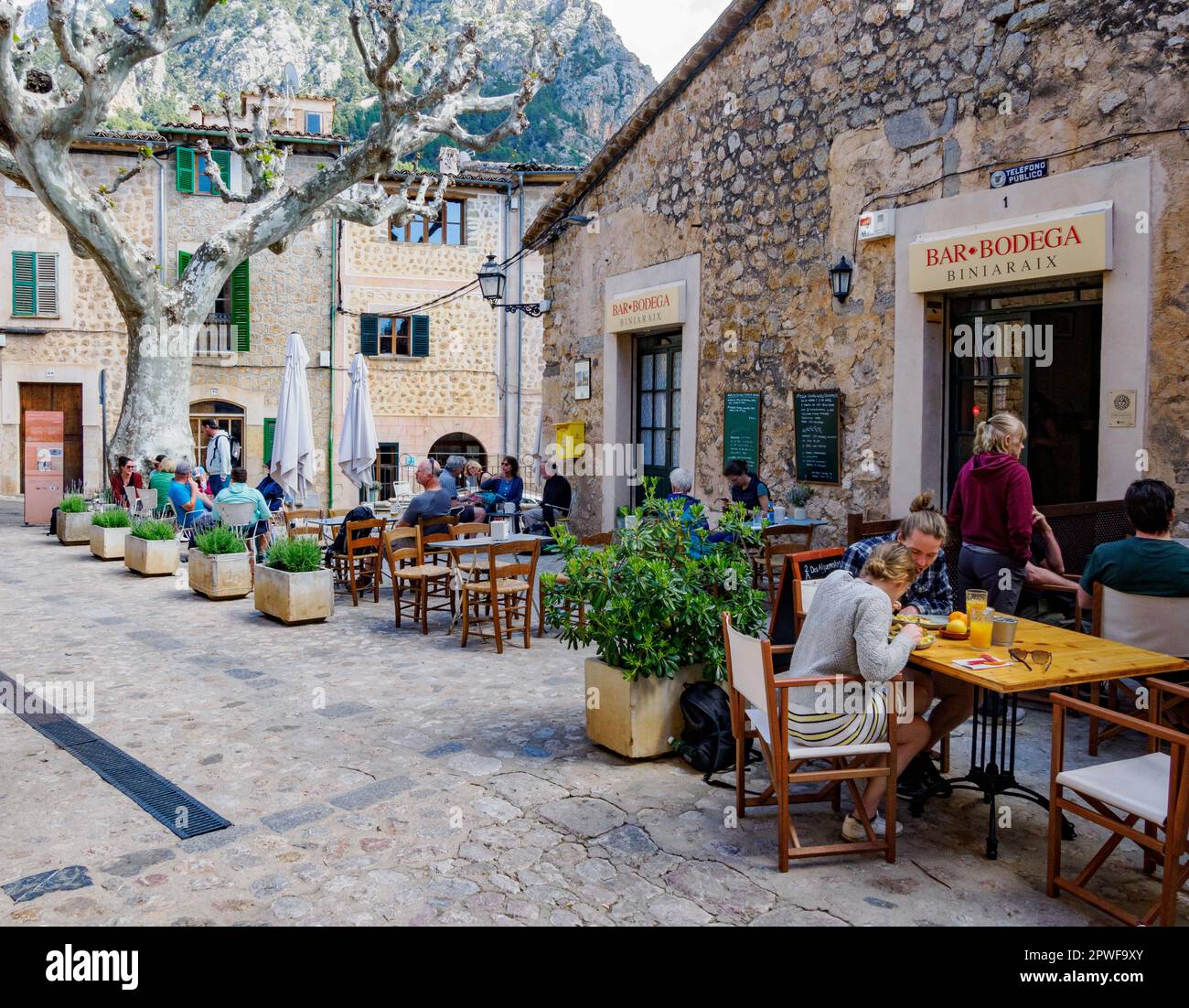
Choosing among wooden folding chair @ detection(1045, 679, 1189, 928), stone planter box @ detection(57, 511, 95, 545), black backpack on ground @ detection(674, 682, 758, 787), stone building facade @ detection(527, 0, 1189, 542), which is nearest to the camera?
wooden folding chair @ detection(1045, 679, 1189, 928)

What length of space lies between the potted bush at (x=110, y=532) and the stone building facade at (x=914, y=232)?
19.2 ft

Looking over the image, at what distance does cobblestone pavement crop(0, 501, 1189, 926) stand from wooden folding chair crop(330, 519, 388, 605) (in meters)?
2.46

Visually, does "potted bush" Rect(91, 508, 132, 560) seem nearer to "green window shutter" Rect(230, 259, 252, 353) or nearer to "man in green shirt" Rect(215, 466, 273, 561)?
"man in green shirt" Rect(215, 466, 273, 561)

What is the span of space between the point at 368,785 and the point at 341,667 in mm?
2319

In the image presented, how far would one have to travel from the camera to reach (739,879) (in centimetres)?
343

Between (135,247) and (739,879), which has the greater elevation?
(135,247)

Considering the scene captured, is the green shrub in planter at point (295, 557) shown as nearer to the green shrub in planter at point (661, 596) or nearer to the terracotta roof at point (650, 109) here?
the green shrub in planter at point (661, 596)

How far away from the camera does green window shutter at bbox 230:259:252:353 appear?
22.1 meters

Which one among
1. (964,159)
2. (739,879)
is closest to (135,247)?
(964,159)

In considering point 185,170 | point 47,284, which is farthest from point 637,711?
point 47,284

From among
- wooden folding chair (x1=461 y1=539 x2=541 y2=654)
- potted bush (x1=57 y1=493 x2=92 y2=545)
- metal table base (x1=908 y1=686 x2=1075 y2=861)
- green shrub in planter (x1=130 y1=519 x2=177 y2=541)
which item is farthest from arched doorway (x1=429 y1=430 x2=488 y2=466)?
metal table base (x1=908 y1=686 x2=1075 y2=861)

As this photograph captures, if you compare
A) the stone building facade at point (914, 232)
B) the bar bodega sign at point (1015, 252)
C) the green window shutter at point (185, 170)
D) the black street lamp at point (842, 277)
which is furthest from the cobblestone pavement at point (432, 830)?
the green window shutter at point (185, 170)

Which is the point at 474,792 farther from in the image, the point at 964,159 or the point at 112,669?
the point at 964,159
